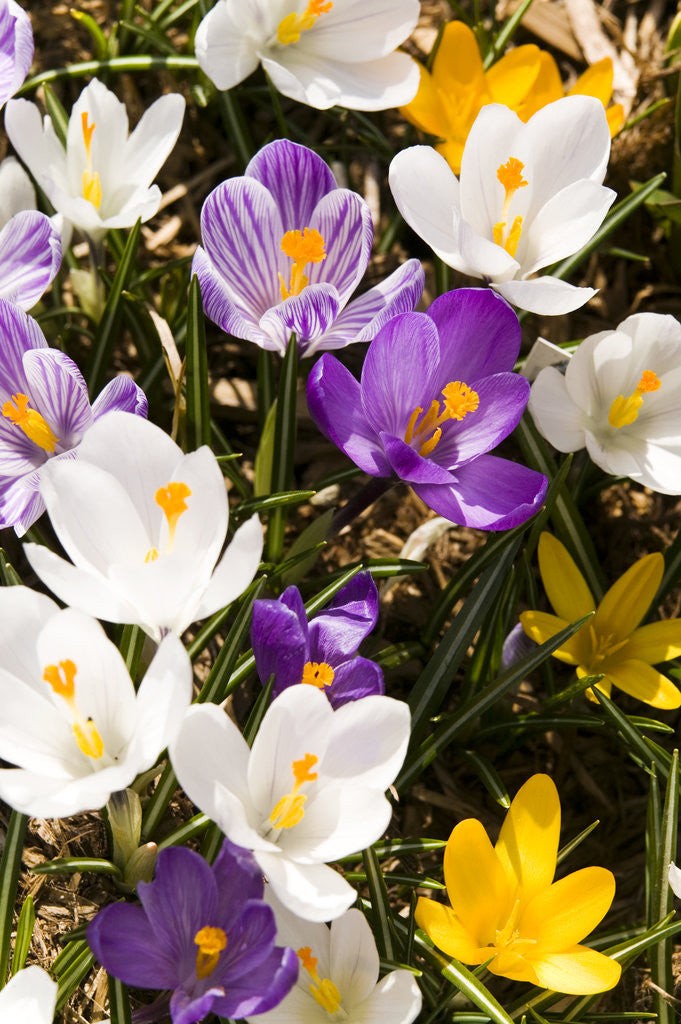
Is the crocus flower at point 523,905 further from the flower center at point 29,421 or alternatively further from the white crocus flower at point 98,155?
the white crocus flower at point 98,155

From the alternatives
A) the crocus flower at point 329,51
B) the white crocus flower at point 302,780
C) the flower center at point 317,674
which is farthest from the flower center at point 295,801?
the crocus flower at point 329,51

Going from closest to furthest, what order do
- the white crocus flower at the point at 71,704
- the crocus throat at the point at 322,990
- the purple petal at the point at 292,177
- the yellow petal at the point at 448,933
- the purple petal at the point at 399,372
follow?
1. the white crocus flower at the point at 71,704
2. the crocus throat at the point at 322,990
3. the yellow petal at the point at 448,933
4. the purple petal at the point at 399,372
5. the purple petal at the point at 292,177

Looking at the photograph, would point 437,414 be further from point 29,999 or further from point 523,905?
point 29,999

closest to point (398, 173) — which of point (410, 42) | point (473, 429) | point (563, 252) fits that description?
point (563, 252)

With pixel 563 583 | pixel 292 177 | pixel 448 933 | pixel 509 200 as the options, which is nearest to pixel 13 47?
pixel 292 177

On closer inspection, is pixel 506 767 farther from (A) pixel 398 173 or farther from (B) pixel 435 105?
(B) pixel 435 105

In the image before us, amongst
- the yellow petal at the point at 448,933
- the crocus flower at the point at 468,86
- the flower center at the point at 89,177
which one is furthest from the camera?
the crocus flower at the point at 468,86

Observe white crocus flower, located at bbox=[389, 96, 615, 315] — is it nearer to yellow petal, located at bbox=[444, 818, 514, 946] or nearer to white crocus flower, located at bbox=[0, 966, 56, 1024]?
yellow petal, located at bbox=[444, 818, 514, 946]

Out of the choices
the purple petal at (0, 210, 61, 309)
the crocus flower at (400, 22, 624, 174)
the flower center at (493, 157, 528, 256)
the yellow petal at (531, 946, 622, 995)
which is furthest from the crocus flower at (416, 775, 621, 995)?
the crocus flower at (400, 22, 624, 174)
